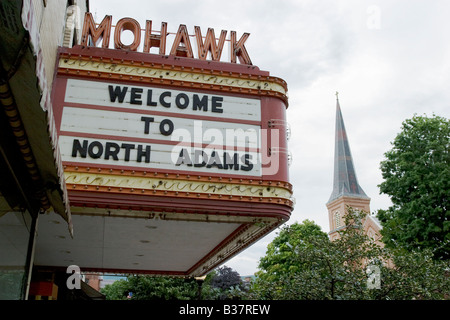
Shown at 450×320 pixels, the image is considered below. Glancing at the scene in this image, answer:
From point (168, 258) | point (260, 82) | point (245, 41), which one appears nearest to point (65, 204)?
point (260, 82)

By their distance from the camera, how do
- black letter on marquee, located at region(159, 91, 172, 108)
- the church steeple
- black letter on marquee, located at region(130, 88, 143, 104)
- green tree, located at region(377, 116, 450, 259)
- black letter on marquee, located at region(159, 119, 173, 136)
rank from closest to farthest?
black letter on marquee, located at region(159, 119, 173, 136) → black letter on marquee, located at region(130, 88, 143, 104) → black letter on marquee, located at region(159, 91, 172, 108) → green tree, located at region(377, 116, 450, 259) → the church steeple

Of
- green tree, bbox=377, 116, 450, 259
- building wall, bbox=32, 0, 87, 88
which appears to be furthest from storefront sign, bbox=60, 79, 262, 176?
green tree, bbox=377, 116, 450, 259

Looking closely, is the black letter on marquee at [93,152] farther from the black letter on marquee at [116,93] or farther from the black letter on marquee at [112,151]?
the black letter on marquee at [116,93]

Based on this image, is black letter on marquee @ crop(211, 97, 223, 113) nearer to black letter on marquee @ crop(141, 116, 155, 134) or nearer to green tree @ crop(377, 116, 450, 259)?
black letter on marquee @ crop(141, 116, 155, 134)

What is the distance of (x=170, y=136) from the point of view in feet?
34.4

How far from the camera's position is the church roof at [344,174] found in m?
82.7

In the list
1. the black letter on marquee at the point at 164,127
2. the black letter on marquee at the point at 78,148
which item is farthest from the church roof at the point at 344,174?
the black letter on marquee at the point at 78,148

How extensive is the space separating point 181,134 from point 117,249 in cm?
697

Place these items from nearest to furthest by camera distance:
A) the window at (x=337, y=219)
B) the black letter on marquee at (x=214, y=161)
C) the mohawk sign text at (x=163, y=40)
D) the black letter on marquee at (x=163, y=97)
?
1. the black letter on marquee at (x=214, y=161)
2. the black letter on marquee at (x=163, y=97)
3. the mohawk sign text at (x=163, y=40)
4. the window at (x=337, y=219)

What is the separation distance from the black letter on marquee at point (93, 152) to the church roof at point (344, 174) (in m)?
75.8

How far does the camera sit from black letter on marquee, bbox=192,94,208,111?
10922 millimetres

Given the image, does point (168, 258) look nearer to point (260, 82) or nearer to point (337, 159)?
point (260, 82)

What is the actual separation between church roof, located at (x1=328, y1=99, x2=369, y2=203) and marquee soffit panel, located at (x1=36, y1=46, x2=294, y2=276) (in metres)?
73.1

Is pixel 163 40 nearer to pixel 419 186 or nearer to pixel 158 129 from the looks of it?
pixel 158 129
